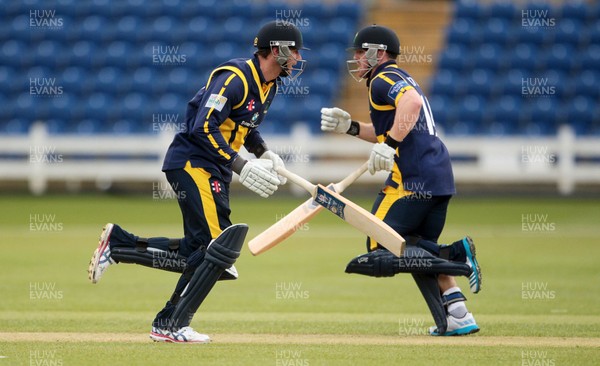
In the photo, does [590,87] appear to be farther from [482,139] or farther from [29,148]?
[29,148]

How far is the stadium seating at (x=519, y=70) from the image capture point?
2256cm

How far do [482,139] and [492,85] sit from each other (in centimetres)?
261

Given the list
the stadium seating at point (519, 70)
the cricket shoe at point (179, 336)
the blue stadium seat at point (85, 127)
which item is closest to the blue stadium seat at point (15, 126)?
the blue stadium seat at point (85, 127)

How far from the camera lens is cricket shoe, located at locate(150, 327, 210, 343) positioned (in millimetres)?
6871

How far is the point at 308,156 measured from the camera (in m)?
20.5

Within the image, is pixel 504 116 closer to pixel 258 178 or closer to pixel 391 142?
pixel 391 142

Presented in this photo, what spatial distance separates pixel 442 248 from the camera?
7469 millimetres

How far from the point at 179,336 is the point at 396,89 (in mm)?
2385

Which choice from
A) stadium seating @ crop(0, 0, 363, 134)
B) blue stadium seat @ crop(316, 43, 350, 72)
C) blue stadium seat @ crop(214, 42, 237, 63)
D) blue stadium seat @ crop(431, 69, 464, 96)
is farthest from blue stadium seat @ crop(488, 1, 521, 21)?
blue stadium seat @ crop(214, 42, 237, 63)

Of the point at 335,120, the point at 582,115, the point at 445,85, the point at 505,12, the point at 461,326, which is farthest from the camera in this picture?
the point at 505,12

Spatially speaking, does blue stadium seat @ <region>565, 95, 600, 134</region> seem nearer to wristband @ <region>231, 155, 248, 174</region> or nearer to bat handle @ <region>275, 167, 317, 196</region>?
bat handle @ <region>275, 167, 317, 196</region>

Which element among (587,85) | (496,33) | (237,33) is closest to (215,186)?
(237,33)

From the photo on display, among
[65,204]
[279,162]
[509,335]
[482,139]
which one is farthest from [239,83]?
[482,139]

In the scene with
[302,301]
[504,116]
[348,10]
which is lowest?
[302,301]
